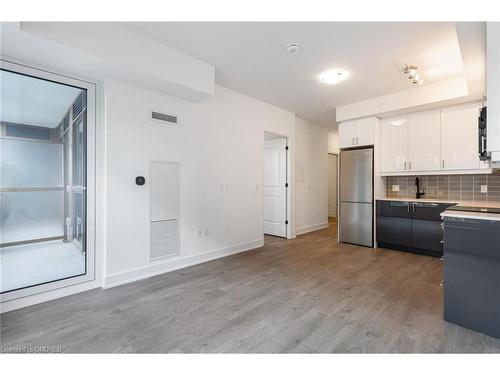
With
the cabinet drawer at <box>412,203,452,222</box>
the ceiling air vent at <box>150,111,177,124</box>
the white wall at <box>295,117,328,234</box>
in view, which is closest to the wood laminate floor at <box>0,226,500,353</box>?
the cabinet drawer at <box>412,203,452,222</box>

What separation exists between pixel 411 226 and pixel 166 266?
3914 millimetres

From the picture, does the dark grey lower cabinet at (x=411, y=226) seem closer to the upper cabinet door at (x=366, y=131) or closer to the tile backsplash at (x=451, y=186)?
the tile backsplash at (x=451, y=186)

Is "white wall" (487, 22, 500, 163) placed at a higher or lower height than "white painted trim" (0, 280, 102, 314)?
higher

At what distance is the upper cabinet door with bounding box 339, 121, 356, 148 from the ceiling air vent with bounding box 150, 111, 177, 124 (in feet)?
10.6

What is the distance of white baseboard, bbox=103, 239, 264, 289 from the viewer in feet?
9.70

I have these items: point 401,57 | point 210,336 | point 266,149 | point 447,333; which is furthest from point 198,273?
point 401,57

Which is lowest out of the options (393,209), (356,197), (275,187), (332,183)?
(393,209)

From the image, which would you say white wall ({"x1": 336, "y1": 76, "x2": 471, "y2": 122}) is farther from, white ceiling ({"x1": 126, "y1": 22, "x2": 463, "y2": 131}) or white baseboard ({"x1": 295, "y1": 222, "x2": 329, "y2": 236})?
white baseboard ({"x1": 295, "y1": 222, "x2": 329, "y2": 236})

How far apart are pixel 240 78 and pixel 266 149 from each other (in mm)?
2238

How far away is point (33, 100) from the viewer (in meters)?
2.61

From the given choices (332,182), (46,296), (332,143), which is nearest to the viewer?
(46,296)

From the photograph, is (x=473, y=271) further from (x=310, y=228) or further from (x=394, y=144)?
(x=310, y=228)

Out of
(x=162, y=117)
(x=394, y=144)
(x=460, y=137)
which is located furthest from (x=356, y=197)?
(x=162, y=117)

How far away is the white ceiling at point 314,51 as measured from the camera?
2502 mm
